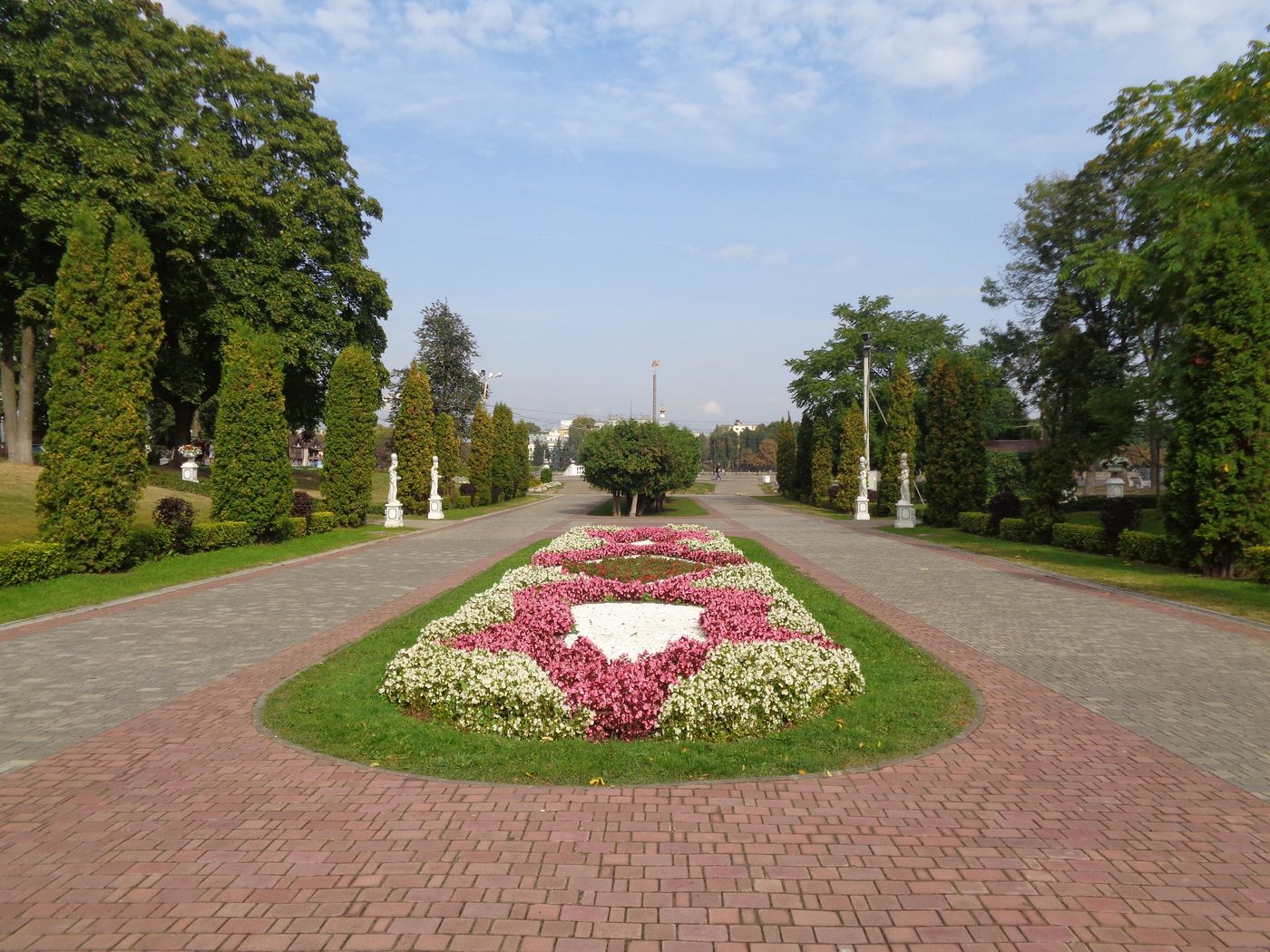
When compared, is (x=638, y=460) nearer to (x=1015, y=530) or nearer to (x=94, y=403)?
(x=1015, y=530)

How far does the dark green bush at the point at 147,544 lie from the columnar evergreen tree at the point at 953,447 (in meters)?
21.8

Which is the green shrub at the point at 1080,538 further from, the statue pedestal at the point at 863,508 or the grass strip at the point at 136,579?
the grass strip at the point at 136,579

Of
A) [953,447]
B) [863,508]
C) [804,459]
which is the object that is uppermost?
[953,447]

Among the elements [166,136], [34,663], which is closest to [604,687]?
[34,663]

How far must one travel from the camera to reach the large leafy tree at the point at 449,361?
184 feet

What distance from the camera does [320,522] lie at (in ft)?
72.4

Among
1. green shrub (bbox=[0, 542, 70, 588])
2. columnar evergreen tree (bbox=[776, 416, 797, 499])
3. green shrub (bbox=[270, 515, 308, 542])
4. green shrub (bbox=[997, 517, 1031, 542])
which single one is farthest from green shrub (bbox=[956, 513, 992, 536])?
columnar evergreen tree (bbox=[776, 416, 797, 499])

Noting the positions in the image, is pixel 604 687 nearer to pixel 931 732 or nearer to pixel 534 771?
pixel 534 771

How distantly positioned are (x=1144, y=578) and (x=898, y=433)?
18838 mm

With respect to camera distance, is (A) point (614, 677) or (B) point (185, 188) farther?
(B) point (185, 188)

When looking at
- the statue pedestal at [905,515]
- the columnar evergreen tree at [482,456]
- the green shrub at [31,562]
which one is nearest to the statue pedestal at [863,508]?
the statue pedestal at [905,515]

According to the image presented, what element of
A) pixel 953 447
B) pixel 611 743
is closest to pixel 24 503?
pixel 611 743

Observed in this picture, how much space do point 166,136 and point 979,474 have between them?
28190mm

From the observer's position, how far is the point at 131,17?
24.0 meters
